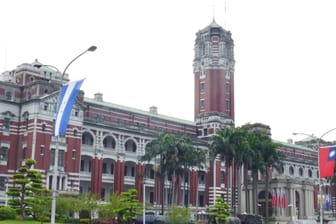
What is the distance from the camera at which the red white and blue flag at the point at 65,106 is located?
1244 inches

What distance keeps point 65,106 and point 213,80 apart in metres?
79.3

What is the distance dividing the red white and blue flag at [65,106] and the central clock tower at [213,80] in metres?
76.1

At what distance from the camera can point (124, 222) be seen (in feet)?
208

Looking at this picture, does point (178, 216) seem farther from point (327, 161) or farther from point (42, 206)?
point (327, 161)

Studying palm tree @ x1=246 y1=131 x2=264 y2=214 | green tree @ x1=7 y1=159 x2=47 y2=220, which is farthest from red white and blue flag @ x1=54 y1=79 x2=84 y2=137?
palm tree @ x1=246 y1=131 x2=264 y2=214

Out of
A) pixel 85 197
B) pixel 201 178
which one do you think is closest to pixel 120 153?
pixel 201 178

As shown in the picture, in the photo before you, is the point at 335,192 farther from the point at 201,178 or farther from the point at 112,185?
the point at 112,185

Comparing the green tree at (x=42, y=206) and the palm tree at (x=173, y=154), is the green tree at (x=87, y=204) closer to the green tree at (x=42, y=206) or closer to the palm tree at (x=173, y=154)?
the green tree at (x=42, y=206)

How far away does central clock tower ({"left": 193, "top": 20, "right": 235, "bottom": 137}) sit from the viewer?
10856 cm

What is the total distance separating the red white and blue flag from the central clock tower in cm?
7612

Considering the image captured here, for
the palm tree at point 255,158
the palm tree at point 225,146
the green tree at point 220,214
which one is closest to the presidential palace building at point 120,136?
the palm tree at point 255,158

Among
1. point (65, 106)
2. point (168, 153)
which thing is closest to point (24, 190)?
point (65, 106)

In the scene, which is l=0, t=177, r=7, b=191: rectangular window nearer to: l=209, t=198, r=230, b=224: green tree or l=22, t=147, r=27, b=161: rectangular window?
l=22, t=147, r=27, b=161: rectangular window

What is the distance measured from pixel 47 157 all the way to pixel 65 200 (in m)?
20.3
